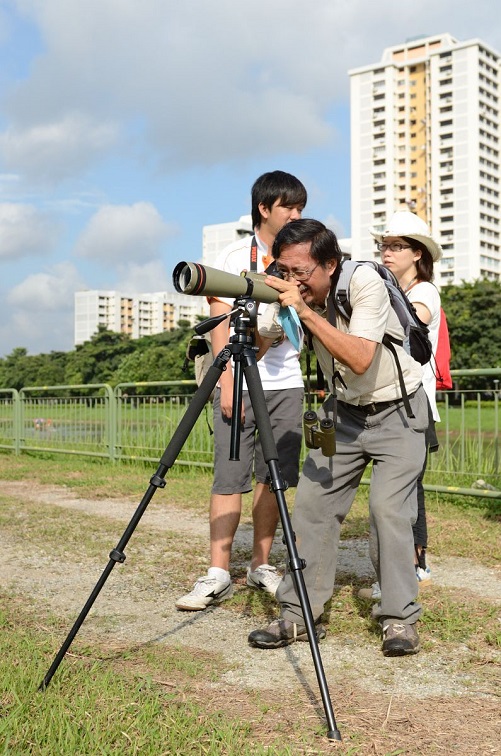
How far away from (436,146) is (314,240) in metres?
113

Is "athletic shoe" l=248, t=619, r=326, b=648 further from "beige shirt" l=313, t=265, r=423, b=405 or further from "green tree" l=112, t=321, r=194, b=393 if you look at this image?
"green tree" l=112, t=321, r=194, b=393

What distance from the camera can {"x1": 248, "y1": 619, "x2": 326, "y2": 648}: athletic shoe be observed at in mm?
3322

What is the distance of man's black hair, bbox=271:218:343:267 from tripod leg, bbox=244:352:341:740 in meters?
0.45

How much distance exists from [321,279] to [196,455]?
21.2 feet

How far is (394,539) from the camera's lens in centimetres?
329

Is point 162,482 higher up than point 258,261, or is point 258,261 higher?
point 258,261

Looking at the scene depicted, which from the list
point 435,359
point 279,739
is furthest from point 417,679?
point 435,359

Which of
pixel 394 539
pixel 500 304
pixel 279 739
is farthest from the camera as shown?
pixel 500 304

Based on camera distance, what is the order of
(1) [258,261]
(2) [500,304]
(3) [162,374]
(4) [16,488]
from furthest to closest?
(3) [162,374] → (2) [500,304] → (4) [16,488] → (1) [258,261]

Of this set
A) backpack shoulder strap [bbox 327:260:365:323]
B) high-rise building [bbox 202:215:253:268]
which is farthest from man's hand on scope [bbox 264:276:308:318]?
high-rise building [bbox 202:215:253:268]

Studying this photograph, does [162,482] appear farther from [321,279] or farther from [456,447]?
[456,447]

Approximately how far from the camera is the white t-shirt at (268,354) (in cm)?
414

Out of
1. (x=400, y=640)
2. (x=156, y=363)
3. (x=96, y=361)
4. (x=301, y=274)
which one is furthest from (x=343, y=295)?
(x=96, y=361)

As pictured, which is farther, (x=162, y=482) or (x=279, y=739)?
(x=162, y=482)
